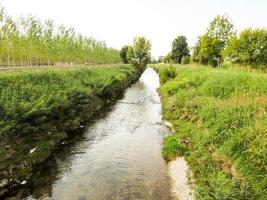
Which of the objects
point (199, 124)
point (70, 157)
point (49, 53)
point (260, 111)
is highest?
point (49, 53)

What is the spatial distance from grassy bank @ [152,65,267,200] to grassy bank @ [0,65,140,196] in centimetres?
634

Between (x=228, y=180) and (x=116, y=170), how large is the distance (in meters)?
5.12

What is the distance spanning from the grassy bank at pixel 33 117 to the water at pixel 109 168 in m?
0.85

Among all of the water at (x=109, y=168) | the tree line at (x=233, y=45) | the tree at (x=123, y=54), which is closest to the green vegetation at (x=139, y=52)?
the tree at (x=123, y=54)

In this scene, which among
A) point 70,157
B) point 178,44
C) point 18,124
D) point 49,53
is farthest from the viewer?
point 178,44

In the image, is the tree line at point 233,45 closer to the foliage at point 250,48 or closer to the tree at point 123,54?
the foliage at point 250,48

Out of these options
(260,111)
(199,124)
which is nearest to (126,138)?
(199,124)

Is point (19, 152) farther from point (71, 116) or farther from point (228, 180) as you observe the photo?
point (228, 180)

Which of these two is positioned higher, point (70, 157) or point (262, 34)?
point (262, 34)

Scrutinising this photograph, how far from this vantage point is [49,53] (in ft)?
139

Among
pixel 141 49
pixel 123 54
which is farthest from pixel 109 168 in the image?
pixel 123 54

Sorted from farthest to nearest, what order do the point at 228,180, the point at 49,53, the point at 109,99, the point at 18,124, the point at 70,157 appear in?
the point at 49,53, the point at 109,99, the point at 70,157, the point at 18,124, the point at 228,180

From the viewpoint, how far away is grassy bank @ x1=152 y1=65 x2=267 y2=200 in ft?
21.9

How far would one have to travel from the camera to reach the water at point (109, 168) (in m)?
9.06
